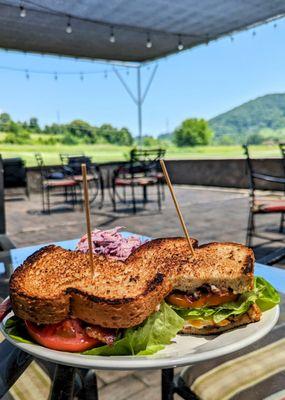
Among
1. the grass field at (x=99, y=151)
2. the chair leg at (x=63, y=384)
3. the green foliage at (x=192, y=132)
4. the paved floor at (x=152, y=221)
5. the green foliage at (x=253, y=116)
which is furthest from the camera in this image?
the green foliage at (x=253, y=116)

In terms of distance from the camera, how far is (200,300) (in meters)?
0.69

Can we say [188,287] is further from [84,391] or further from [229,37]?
[229,37]

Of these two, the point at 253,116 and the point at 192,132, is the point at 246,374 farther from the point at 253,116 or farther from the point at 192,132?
the point at 253,116

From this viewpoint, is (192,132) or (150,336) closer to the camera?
(150,336)

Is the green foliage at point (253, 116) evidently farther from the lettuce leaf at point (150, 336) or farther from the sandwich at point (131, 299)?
the lettuce leaf at point (150, 336)

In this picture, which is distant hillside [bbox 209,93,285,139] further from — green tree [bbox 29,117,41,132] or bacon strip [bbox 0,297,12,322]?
bacon strip [bbox 0,297,12,322]

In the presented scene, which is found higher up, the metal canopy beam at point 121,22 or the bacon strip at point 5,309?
the metal canopy beam at point 121,22

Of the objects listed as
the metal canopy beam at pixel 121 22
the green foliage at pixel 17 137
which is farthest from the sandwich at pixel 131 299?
the green foliage at pixel 17 137

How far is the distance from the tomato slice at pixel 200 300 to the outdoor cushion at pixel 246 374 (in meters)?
0.23

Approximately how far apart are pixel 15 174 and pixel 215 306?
368 inches

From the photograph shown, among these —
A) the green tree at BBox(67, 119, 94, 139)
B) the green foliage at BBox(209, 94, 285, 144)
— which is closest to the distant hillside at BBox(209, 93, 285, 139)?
the green foliage at BBox(209, 94, 285, 144)

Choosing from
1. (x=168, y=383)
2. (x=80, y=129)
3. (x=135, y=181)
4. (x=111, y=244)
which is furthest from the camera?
(x=80, y=129)

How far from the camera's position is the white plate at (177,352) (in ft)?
1.83

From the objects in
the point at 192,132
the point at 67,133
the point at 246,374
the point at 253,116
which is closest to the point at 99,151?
the point at 67,133
